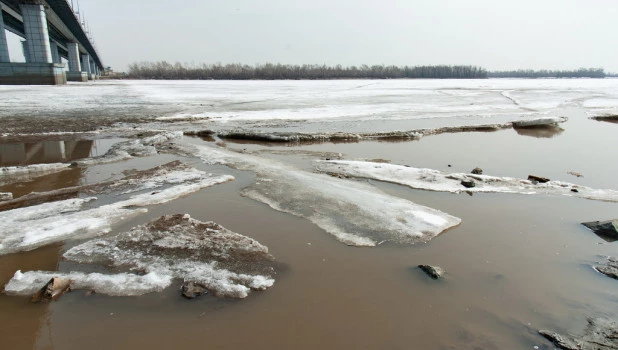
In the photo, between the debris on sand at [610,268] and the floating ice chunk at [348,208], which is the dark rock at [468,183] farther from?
the debris on sand at [610,268]

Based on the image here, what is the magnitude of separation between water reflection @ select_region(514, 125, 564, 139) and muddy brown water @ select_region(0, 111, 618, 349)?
7746 mm

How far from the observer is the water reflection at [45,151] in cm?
802

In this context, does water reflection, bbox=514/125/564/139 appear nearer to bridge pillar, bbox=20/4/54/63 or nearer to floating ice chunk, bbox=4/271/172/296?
floating ice chunk, bbox=4/271/172/296

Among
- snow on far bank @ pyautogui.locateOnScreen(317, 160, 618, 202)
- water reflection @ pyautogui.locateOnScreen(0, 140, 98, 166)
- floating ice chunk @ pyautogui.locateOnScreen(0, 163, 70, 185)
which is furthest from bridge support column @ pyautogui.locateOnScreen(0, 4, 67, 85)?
snow on far bank @ pyautogui.locateOnScreen(317, 160, 618, 202)

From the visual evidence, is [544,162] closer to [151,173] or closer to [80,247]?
[151,173]

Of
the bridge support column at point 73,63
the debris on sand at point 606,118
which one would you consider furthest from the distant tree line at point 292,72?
the debris on sand at point 606,118

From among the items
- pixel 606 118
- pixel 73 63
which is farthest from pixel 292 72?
pixel 606 118

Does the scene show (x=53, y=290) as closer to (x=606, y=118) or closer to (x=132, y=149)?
(x=132, y=149)

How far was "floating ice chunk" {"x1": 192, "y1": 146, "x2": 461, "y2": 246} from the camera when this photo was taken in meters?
4.51

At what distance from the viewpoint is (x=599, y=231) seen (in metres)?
4.64

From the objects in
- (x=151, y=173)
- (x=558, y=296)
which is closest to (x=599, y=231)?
(x=558, y=296)

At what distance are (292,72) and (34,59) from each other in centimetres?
6746

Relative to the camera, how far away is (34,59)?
33.4 m

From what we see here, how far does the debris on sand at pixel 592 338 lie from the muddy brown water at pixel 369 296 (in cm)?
8
